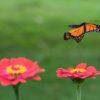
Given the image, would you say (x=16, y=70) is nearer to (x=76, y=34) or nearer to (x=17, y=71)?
(x=17, y=71)

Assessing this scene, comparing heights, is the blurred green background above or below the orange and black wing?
above

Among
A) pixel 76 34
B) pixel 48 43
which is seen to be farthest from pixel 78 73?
pixel 48 43

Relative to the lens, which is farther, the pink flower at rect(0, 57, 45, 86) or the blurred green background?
the blurred green background

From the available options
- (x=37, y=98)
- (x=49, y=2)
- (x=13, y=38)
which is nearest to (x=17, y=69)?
→ (x=37, y=98)

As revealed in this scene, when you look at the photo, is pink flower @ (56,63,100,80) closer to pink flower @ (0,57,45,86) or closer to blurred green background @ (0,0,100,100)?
pink flower @ (0,57,45,86)

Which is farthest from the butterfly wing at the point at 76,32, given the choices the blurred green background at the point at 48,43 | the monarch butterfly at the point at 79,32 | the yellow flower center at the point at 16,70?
→ the blurred green background at the point at 48,43

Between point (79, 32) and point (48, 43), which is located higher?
point (48, 43)

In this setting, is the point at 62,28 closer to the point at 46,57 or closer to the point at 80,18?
the point at 80,18

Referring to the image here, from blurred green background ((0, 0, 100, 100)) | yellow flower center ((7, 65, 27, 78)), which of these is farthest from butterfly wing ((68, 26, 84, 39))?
blurred green background ((0, 0, 100, 100))

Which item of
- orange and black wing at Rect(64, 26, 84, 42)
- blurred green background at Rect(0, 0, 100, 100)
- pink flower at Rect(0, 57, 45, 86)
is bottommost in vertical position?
pink flower at Rect(0, 57, 45, 86)
